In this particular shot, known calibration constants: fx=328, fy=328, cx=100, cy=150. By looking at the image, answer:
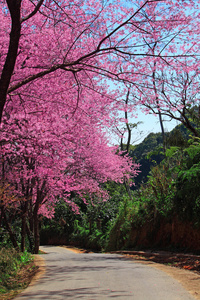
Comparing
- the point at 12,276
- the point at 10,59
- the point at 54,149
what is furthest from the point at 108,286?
the point at 54,149

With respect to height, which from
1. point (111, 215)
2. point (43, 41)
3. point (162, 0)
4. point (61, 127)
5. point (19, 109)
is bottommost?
point (111, 215)

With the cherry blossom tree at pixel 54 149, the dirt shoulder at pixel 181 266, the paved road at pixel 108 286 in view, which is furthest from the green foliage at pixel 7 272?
the dirt shoulder at pixel 181 266

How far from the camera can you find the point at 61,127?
1046 centimetres

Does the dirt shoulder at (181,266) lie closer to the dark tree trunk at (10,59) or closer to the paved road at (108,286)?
the paved road at (108,286)

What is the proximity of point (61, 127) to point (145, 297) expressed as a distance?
640cm

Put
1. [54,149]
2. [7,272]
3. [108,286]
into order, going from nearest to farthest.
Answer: [108,286] < [7,272] < [54,149]

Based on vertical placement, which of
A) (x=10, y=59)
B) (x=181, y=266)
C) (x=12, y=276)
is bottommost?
(x=181, y=266)

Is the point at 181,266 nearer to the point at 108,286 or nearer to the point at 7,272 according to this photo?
the point at 108,286

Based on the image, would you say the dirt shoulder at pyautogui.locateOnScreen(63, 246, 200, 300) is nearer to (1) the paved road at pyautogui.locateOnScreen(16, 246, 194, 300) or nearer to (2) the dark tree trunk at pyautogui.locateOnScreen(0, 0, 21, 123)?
(1) the paved road at pyautogui.locateOnScreen(16, 246, 194, 300)

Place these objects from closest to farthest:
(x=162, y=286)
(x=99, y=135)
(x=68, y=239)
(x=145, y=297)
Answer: (x=145, y=297) < (x=162, y=286) < (x=99, y=135) < (x=68, y=239)

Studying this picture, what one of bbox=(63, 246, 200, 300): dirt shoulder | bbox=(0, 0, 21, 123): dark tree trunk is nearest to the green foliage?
bbox=(63, 246, 200, 300): dirt shoulder

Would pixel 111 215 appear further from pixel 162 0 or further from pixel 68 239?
pixel 162 0

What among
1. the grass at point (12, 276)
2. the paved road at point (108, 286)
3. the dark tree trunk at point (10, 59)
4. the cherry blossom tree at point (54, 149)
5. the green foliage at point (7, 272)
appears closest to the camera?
the paved road at point (108, 286)

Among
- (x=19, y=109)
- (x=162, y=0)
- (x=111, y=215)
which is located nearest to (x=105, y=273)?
(x=19, y=109)
